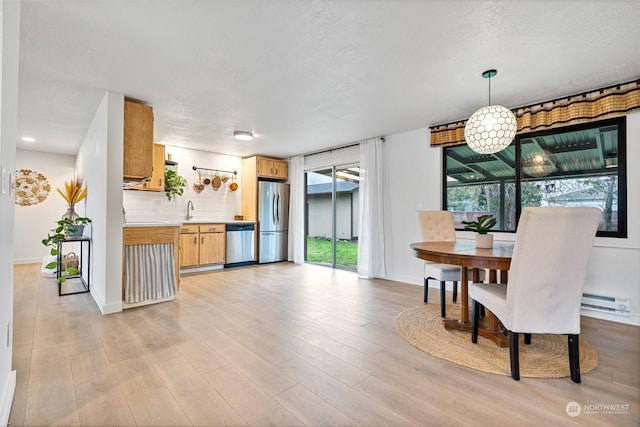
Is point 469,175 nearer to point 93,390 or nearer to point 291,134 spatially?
point 291,134

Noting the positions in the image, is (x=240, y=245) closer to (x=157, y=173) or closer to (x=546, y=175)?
(x=157, y=173)

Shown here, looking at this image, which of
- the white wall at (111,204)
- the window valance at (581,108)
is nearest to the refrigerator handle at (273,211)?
the white wall at (111,204)

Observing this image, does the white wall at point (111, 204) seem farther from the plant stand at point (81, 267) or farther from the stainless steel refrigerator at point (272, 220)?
the stainless steel refrigerator at point (272, 220)

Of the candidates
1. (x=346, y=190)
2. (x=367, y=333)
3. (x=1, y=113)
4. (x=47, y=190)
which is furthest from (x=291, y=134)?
(x=47, y=190)

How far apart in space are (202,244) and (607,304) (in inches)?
220

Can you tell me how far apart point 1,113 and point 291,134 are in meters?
3.65

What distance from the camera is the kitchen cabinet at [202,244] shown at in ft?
Answer: 17.1

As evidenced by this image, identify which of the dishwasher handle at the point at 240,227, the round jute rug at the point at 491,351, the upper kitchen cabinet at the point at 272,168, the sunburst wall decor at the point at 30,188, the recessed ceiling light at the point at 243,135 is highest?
the recessed ceiling light at the point at 243,135

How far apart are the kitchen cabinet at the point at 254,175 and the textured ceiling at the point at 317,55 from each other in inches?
91.8

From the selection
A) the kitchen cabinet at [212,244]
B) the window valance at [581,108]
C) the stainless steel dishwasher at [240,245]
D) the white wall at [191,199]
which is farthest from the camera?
the stainless steel dishwasher at [240,245]

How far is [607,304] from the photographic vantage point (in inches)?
119

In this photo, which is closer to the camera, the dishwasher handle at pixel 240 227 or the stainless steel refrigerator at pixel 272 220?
the dishwasher handle at pixel 240 227

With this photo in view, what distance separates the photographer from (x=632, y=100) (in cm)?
283

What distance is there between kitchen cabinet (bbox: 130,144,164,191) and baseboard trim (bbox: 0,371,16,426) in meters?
3.72
